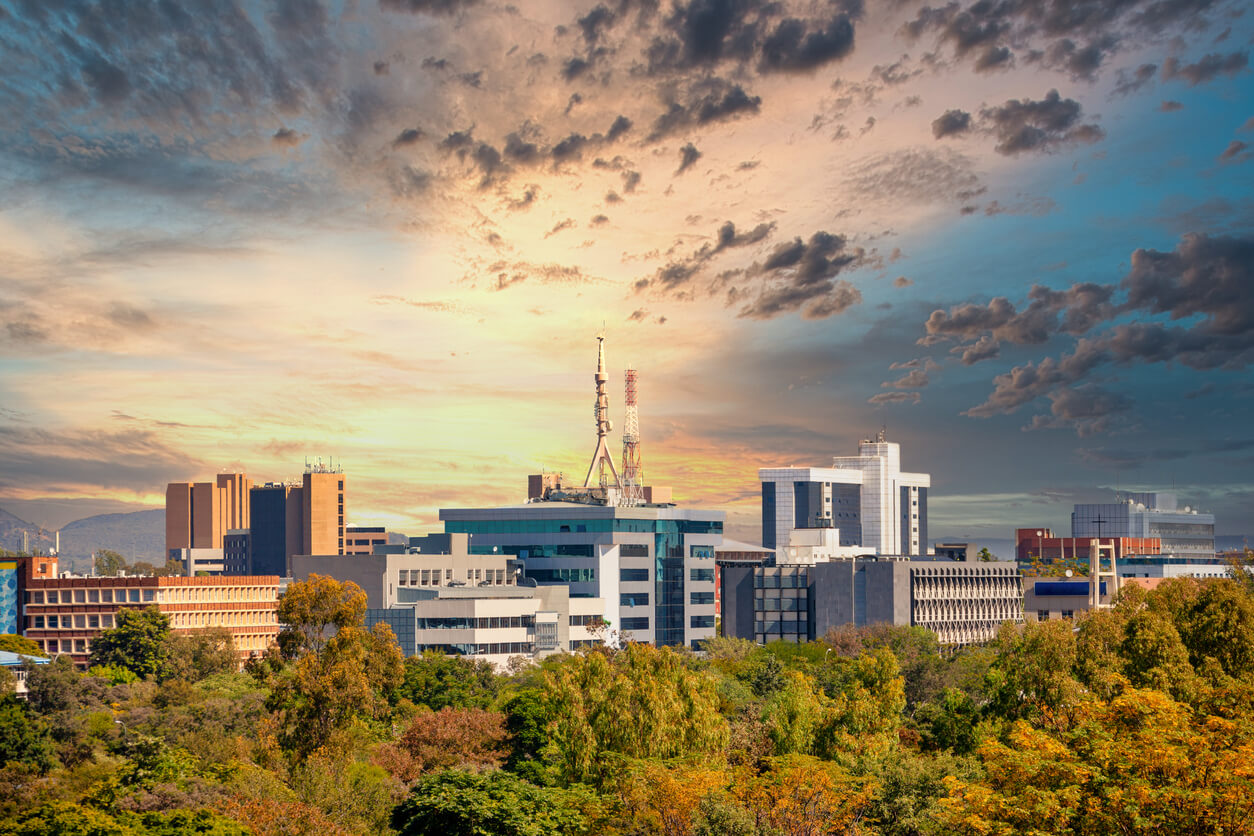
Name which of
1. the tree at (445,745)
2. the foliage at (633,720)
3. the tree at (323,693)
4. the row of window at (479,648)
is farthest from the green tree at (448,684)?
the tree at (323,693)

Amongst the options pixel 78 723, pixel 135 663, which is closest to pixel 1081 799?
pixel 78 723

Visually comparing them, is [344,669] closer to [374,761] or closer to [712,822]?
[374,761]

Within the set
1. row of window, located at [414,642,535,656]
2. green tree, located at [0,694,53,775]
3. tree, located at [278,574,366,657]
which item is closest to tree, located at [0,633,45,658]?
row of window, located at [414,642,535,656]

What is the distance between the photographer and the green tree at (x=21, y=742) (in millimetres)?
82062

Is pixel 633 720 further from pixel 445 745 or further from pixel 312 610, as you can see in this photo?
pixel 445 745

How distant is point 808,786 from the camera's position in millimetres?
63062

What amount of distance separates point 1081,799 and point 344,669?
1593 inches

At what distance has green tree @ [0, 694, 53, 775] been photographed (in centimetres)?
8206

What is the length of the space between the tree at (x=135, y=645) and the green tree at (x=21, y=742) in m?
67.5

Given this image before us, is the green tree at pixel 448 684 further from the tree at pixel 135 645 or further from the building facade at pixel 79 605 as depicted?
the building facade at pixel 79 605

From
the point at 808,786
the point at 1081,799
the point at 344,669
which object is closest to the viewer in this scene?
the point at 1081,799

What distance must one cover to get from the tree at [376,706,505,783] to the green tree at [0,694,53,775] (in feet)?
68.2

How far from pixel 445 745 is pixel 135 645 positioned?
242 feet

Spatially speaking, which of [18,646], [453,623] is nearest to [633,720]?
[453,623]
